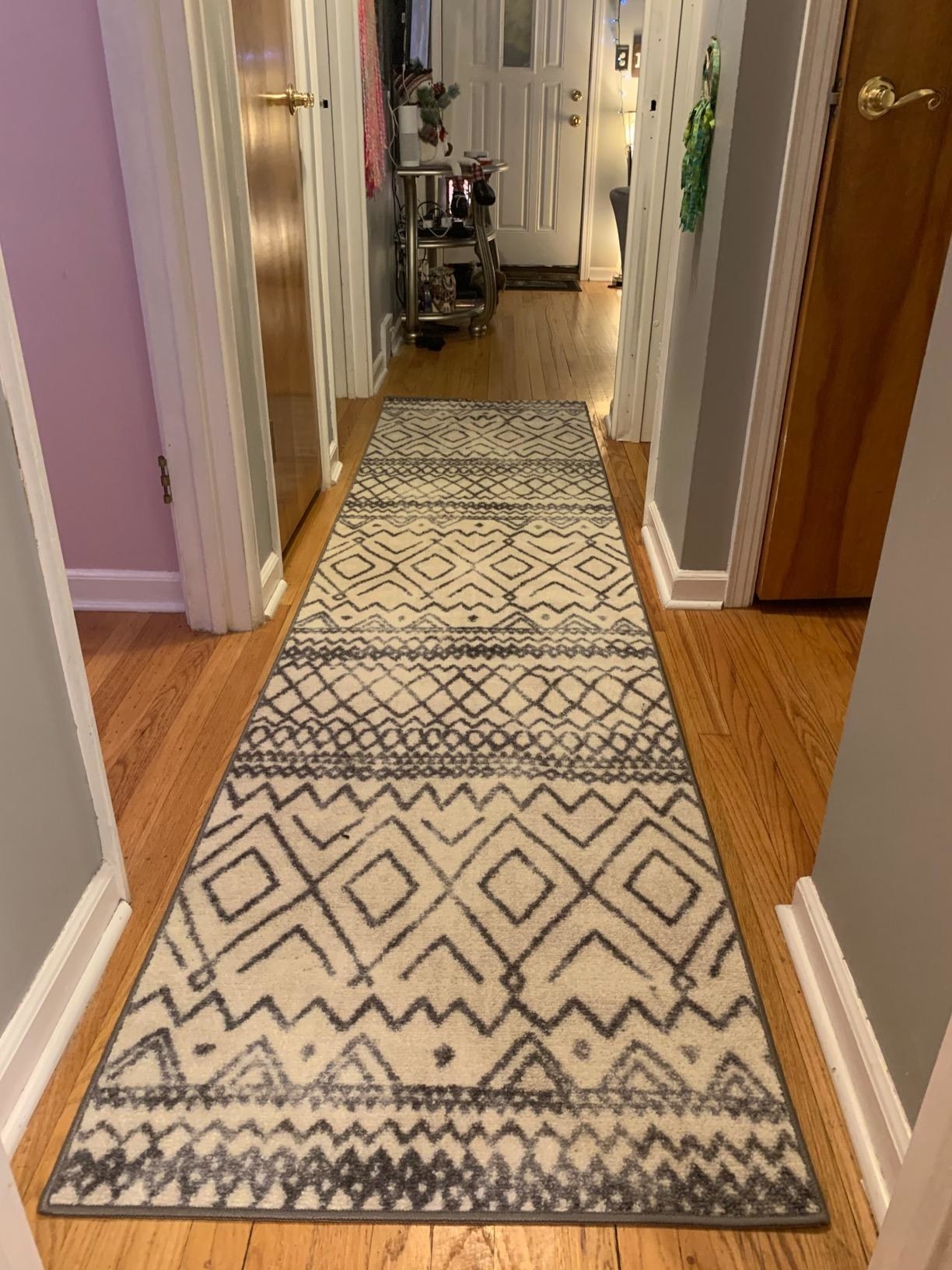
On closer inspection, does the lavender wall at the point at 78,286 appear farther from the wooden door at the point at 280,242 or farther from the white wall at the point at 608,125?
the white wall at the point at 608,125

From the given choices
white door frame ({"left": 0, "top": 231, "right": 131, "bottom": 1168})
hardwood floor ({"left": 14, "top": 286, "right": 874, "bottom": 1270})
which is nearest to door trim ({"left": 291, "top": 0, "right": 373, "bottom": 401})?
hardwood floor ({"left": 14, "top": 286, "right": 874, "bottom": 1270})

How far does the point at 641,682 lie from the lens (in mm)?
1935

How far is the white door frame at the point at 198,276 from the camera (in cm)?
165

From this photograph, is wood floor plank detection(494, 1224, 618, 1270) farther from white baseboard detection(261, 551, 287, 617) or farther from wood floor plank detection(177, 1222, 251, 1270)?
white baseboard detection(261, 551, 287, 617)

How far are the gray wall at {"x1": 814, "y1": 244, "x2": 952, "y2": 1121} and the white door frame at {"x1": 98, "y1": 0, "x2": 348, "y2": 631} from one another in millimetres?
1350

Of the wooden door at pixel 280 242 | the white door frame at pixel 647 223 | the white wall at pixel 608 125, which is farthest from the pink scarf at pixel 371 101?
the white wall at pixel 608 125

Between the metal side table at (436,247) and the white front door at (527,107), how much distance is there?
4.33 feet

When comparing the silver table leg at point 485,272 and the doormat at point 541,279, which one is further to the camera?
the doormat at point 541,279

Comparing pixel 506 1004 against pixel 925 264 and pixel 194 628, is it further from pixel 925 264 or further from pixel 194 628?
pixel 925 264

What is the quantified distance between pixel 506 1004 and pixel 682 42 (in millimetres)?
2521

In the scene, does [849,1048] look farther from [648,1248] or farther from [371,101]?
[371,101]

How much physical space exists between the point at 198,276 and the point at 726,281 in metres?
1.05

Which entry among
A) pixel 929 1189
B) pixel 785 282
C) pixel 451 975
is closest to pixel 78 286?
pixel 785 282

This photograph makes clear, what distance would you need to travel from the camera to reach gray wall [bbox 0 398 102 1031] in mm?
1041
